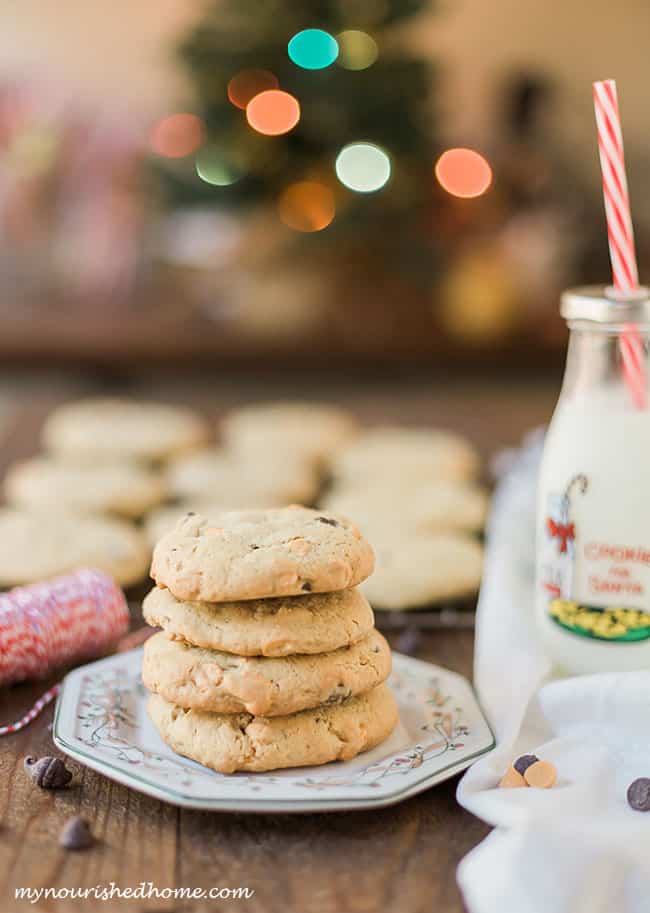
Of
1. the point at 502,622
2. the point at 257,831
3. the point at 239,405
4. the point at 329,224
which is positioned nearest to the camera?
the point at 257,831

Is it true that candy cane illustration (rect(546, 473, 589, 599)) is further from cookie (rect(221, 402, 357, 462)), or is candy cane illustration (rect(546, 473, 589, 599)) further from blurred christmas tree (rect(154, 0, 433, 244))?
blurred christmas tree (rect(154, 0, 433, 244))

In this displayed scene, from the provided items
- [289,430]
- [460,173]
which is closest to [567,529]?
[289,430]

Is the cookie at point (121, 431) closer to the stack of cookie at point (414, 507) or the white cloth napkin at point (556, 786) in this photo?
the stack of cookie at point (414, 507)

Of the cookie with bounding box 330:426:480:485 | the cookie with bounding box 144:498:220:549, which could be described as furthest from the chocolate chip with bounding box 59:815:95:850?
the cookie with bounding box 330:426:480:485

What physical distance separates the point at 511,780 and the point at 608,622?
0.21 metres

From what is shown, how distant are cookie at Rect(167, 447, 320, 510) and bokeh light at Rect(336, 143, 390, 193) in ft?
3.59

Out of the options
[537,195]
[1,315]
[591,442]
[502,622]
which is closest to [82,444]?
[502,622]

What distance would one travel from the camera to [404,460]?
82.2 inches

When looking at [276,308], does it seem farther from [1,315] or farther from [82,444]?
[82,444]

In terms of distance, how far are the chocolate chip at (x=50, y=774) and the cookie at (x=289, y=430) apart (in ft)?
3.97

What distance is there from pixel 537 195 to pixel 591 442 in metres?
2.61

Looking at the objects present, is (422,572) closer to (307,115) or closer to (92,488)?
(92,488)

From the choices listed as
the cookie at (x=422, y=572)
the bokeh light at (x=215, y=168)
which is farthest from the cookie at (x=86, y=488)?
the bokeh light at (x=215, y=168)

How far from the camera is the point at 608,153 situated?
3.43 feet
